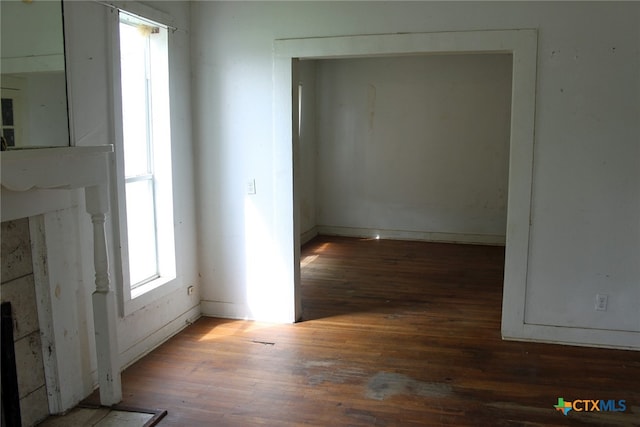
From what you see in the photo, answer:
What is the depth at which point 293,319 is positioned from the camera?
422 centimetres

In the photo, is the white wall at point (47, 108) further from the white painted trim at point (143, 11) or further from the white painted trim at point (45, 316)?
the white painted trim at point (143, 11)

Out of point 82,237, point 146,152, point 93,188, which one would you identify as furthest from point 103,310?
point 146,152

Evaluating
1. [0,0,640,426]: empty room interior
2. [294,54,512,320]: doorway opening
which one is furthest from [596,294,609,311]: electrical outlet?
[294,54,512,320]: doorway opening

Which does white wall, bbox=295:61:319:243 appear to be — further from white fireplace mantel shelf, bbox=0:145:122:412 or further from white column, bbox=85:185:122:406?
white column, bbox=85:185:122:406

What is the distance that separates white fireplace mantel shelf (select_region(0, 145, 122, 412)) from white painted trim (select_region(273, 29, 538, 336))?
143 cm

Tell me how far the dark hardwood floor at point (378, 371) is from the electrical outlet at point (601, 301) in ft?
1.01

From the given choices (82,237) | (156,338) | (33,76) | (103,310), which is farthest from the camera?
(156,338)

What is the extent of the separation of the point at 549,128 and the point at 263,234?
7.48 ft

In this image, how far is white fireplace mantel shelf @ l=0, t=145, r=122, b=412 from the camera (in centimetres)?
221

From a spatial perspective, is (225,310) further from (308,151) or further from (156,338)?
(308,151)

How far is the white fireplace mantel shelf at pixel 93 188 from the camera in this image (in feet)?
7.26

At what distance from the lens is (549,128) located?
3.62 metres

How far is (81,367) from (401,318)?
97.3 inches

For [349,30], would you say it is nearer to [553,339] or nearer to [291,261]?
[291,261]
